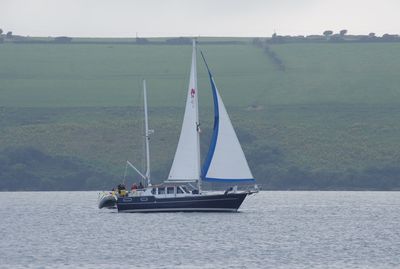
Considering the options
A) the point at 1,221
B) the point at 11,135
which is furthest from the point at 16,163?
the point at 1,221

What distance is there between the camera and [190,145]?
89.9 metres

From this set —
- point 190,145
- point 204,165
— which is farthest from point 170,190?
point 190,145

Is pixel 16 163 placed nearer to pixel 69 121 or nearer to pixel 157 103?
pixel 69 121

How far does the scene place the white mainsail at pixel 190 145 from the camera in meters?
89.6

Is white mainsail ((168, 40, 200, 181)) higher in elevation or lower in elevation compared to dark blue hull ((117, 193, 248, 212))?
higher

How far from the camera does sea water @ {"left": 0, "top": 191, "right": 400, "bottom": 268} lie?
64.4 m

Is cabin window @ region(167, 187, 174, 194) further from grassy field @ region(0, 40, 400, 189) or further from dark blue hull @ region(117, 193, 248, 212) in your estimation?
grassy field @ region(0, 40, 400, 189)

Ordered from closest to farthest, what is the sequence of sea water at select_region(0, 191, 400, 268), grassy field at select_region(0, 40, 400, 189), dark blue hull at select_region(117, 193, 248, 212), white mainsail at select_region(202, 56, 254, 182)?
sea water at select_region(0, 191, 400, 268), white mainsail at select_region(202, 56, 254, 182), dark blue hull at select_region(117, 193, 248, 212), grassy field at select_region(0, 40, 400, 189)

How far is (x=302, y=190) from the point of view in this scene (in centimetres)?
16175

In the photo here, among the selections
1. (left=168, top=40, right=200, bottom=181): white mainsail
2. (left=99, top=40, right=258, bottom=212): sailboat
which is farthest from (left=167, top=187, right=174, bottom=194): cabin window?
(left=168, top=40, right=200, bottom=181): white mainsail

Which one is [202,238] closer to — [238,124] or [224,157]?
[224,157]

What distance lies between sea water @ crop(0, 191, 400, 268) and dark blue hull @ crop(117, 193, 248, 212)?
64 centimetres

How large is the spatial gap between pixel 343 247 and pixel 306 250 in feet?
9.70

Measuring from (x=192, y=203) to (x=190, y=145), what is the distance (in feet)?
14.2
